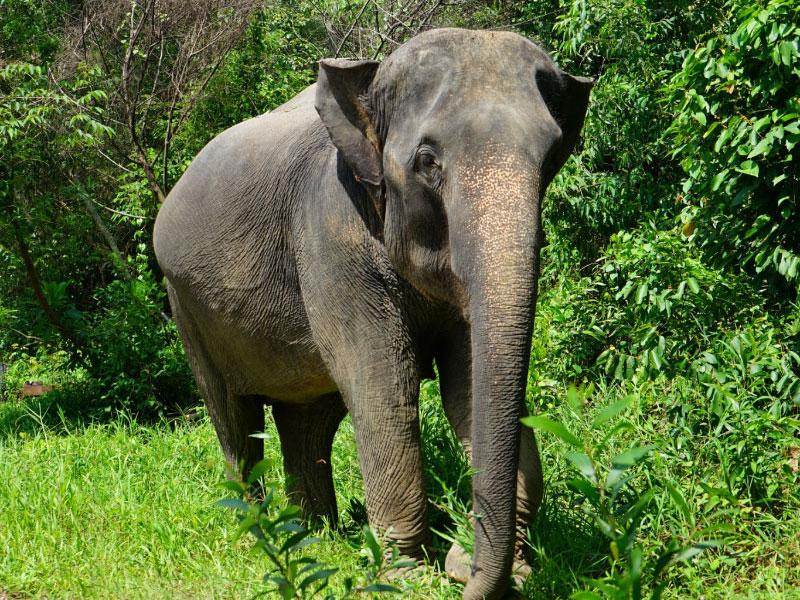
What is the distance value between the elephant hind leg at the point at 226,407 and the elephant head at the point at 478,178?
5.62 ft

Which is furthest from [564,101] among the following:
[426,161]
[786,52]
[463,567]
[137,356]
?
[137,356]

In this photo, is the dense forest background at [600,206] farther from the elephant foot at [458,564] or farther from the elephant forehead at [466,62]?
the elephant forehead at [466,62]

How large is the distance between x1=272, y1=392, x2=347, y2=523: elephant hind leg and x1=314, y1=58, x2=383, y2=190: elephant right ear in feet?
5.77

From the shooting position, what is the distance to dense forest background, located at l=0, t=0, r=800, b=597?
416cm

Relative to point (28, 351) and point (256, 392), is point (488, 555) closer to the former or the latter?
point (256, 392)

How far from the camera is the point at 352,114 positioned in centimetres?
338

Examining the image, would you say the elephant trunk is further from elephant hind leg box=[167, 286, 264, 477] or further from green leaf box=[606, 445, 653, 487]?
elephant hind leg box=[167, 286, 264, 477]

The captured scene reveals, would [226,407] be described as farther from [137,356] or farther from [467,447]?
[137,356]

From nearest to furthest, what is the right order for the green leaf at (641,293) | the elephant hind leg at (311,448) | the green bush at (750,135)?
the green bush at (750,135) → the elephant hind leg at (311,448) → the green leaf at (641,293)

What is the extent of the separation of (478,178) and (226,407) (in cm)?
240

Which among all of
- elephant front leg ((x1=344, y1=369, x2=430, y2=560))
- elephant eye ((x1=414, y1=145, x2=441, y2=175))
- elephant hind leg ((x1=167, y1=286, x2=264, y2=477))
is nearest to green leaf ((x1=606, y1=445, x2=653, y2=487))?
elephant eye ((x1=414, y1=145, x2=441, y2=175))

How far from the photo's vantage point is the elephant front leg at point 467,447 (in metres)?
3.50

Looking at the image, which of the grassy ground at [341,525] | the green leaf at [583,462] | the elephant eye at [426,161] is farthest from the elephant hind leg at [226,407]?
the green leaf at [583,462]

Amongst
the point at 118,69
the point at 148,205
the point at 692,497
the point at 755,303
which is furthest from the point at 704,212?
the point at 118,69
